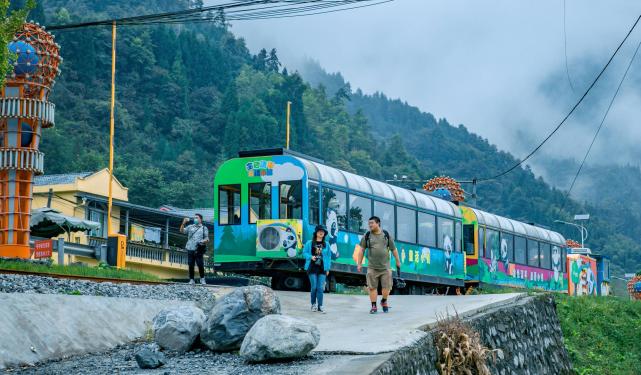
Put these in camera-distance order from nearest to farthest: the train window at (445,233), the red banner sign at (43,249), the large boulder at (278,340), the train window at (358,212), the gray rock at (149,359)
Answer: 1. the large boulder at (278,340)
2. the gray rock at (149,359)
3. the train window at (358,212)
4. the red banner sign at (43,249)
5. the train window at (445,233)

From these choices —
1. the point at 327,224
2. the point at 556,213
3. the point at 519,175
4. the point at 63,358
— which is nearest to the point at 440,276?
the point at 327,224

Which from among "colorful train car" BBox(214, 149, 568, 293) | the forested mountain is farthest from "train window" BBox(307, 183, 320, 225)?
the forested mountain

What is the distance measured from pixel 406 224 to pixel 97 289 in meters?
12.5

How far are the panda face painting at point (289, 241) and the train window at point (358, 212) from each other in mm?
2267

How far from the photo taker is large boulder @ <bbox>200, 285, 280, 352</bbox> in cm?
1132

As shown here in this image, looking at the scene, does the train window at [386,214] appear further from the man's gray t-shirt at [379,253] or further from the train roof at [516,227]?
the man's gray t-shirt at [379,253]

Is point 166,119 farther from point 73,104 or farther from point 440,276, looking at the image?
point 440,276

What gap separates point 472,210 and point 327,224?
12.4 metres

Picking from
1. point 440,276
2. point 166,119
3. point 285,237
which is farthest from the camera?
point 166,119

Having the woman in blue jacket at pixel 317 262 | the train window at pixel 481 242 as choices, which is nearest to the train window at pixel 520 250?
the train window at pixel 481 242

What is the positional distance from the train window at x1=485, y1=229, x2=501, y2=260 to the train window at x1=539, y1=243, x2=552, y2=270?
514 cm

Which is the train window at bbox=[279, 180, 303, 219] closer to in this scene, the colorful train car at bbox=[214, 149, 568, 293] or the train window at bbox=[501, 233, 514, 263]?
the colorful train car at bbox=[214, 149, 568, 293]

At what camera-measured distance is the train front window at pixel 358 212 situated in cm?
2395

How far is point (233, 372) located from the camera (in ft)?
32.9
